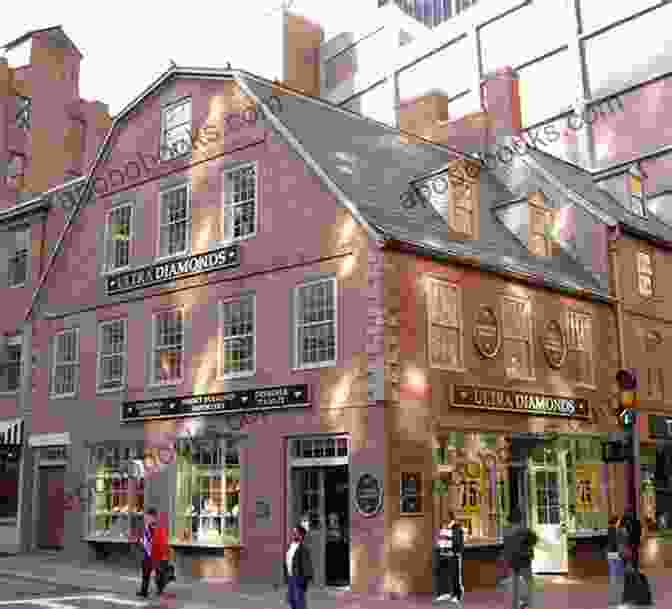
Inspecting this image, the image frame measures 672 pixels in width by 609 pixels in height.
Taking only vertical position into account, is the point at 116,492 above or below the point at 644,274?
below

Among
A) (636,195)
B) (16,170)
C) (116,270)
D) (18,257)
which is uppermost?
(16,170)

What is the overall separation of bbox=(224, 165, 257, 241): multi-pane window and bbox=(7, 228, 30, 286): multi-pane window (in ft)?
34.5

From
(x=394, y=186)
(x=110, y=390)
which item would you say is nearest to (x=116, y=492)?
(x=110, y=390)

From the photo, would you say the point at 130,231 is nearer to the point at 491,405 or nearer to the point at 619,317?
the point at 491,405

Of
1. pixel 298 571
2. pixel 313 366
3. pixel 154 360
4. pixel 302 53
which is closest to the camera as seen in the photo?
pixel 298 571

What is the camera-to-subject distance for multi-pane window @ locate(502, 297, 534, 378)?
21219 mm

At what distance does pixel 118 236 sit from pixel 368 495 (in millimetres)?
11598

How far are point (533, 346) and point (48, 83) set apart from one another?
94.5ft

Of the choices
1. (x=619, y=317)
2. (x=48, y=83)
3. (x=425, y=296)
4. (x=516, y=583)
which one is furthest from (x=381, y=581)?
(x=48, y=83)

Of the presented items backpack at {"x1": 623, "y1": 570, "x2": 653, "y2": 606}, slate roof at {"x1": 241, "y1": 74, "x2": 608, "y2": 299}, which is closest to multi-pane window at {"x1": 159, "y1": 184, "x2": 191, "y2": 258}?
slate roof at {"x1": 241, "y1": 74, "x2": 608, "y2": 299}

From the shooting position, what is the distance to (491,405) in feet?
65.4

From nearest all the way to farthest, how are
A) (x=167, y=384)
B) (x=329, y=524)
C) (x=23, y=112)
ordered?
(x=329, y=524)
(x=167, y=384)
(x=23, y=112)

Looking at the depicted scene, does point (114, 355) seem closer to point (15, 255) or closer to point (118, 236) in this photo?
point (118, 236)

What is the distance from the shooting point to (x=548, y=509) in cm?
2164
